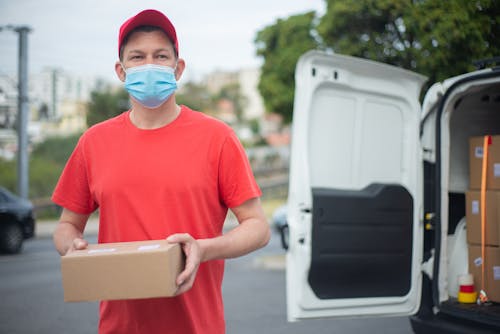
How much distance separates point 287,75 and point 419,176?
A: 41.0ft

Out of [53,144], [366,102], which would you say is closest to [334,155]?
[366,102]

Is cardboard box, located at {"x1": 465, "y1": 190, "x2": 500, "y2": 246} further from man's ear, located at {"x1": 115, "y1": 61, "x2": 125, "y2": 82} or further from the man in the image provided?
man's ear, located at {"x1": 115, "y1": 61, "x2": 125, "y2": 82}

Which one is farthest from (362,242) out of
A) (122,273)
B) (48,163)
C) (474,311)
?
(48,163)

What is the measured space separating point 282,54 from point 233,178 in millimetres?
15766

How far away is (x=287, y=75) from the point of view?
16.7 m

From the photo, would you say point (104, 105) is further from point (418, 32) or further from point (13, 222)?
point (418, 32)

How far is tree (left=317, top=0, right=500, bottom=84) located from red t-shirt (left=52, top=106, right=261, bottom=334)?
4.89m

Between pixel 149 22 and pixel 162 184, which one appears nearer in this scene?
pixel 162 184

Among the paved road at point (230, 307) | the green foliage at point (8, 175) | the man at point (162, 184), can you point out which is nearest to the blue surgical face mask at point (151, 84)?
the man at point (162, 184)


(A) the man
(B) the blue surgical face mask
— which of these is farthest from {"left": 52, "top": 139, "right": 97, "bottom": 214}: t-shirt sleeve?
(B) the blue surgical face mask

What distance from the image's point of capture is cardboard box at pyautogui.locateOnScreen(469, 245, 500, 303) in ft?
15.1

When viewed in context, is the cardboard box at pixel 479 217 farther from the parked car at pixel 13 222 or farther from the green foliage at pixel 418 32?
the parked car at pixel 13 222

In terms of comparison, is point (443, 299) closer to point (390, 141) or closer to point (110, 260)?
point (390, 141)

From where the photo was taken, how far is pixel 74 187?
88.4 inches
